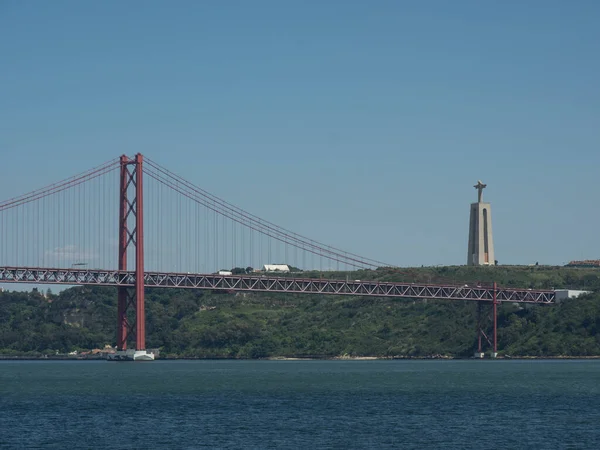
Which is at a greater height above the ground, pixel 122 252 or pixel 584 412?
pixel 122 252

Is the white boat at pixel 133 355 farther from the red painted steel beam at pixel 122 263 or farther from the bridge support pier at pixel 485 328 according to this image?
the bridge support pier at pixel 485 328

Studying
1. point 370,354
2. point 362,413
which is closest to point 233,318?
point 370,354

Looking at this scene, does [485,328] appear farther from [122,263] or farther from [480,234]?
[122,263]

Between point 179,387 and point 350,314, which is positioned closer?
point 179,387

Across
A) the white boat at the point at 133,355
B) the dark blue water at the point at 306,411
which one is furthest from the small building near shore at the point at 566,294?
the white boat at the point at 133,355

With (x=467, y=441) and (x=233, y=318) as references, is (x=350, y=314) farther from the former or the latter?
(x=467, y=441)

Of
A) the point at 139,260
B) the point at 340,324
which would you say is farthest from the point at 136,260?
the point at 340,324

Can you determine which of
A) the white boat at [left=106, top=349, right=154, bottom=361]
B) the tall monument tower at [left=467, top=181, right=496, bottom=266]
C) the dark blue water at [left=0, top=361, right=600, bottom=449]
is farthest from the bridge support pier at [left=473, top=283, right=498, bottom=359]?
the white boat at [left=106, top=349, right=154, bottom=361]
